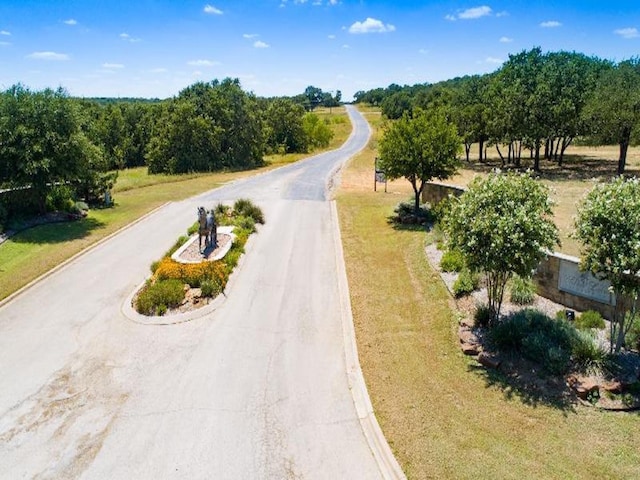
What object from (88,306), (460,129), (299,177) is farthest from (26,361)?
(460,129)

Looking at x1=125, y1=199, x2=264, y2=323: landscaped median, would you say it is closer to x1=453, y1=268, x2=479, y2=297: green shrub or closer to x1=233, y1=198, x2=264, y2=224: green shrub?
x1=233, y1=198, x2=264, y2=224: green shrub

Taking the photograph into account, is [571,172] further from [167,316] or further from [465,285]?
[167,316]

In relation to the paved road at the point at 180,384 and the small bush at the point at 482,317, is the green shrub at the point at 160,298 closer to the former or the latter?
the paved road at the point at 180,384

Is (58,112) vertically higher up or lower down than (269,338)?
higher up

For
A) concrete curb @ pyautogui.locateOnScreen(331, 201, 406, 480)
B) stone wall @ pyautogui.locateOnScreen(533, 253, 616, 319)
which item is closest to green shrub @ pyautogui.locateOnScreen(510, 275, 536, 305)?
stone wall @ pyautogui.locateOnScreen(533, 253, 616, 319)

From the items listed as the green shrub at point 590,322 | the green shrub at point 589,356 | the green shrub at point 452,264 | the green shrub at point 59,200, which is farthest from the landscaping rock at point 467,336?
the green shrub at point 59,200

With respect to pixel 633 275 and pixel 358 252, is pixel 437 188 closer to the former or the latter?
pixel 358 252
